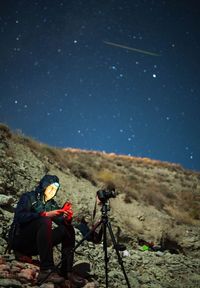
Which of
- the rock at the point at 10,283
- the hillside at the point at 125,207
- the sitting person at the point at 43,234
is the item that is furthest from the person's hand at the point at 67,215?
the hillside at the point at 125,207

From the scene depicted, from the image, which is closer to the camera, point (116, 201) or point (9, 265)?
point (9, 265)

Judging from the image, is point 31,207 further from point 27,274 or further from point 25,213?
point 27,274

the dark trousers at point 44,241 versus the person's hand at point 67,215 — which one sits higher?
the person's hand at point 67,215

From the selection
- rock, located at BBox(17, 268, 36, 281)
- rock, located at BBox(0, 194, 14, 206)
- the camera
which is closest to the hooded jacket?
rock, located at BBox(17, 268, 36, 281)

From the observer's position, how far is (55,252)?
6.62 m

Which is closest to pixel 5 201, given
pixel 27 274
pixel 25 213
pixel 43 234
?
pixel 25 213

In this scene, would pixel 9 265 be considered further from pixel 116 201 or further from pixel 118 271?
pixel 116 201

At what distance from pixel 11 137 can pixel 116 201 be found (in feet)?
19.2

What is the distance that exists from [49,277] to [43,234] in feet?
2.02

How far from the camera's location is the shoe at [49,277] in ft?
14.2

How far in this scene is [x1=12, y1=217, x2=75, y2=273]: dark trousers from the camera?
4.49 meters

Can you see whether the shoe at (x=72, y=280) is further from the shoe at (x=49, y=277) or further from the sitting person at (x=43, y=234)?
the shoe at (x=49, y=277)

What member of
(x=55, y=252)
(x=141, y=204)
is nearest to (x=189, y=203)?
(x=141, y=204)

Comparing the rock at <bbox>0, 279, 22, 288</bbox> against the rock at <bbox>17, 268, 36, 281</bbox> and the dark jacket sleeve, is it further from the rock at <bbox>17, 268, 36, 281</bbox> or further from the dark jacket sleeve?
the dark jacket sleeve
